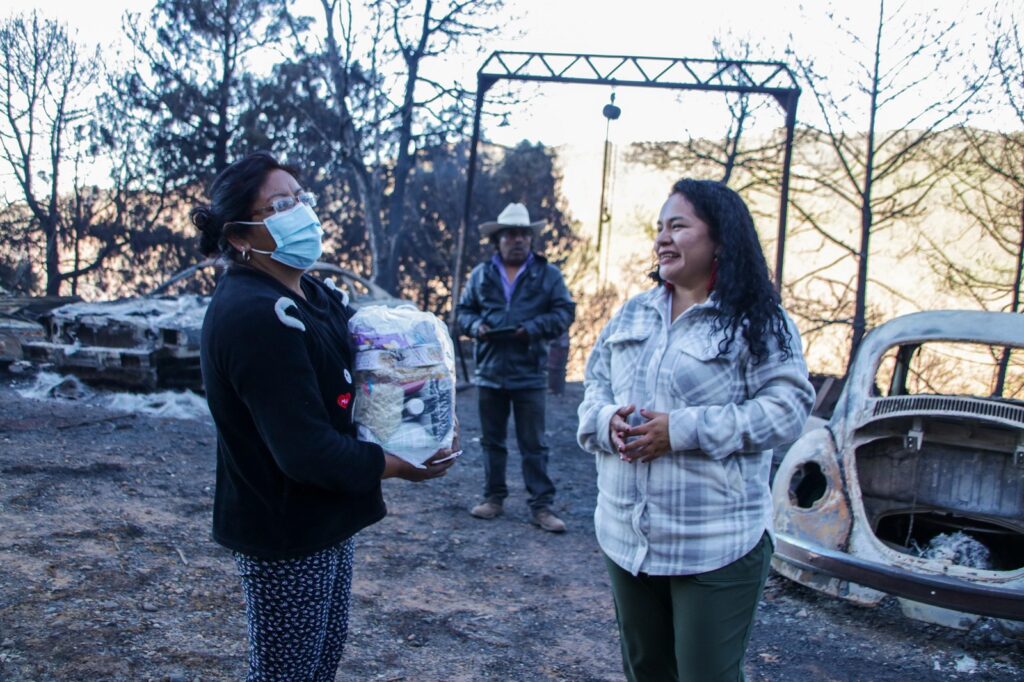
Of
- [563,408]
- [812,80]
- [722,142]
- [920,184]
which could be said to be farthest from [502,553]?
[722,142]

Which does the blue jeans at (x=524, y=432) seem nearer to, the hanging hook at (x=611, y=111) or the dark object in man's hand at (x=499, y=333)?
A: the dark object in man's hand at (x=499, y=333)

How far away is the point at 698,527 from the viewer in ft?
7.02

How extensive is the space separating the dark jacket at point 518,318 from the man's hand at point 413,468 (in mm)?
3341

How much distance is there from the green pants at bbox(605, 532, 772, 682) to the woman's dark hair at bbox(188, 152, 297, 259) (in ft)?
4.57

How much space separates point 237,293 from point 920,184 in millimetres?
14822

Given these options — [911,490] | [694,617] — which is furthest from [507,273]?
[694,617]

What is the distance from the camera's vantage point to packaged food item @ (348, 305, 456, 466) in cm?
Answer: 213

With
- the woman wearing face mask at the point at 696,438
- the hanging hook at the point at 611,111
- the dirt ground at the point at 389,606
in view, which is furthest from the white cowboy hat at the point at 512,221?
the hanging hook at the point at 611,111

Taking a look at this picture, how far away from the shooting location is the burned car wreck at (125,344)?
884cm

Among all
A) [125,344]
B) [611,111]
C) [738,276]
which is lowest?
[125,344]

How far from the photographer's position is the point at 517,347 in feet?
18.4

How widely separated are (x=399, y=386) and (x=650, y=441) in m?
0.68

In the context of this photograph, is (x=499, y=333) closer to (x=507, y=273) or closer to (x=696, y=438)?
(x=507, y=273)

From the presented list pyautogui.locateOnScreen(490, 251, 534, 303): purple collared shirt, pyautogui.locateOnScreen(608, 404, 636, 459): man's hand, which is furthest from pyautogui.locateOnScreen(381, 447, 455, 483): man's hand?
pyautogui.locateOnScreen(490, 251, 534, 303): purple collared shirt
